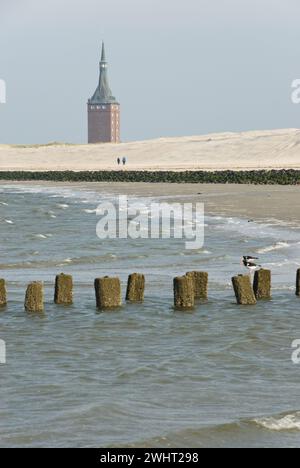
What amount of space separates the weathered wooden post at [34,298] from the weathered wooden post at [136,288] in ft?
6.07

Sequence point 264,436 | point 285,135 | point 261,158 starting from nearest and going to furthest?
point 264,436 < point 261,158 < point 285,135

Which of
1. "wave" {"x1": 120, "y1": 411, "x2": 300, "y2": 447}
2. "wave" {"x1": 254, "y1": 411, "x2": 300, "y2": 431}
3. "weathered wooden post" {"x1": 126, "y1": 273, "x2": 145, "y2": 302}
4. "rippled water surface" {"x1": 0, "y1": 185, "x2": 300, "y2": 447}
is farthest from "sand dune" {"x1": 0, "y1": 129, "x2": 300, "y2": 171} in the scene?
"wave" {"x1": 120, "y1": 411, "x2": 300, "y2": 447}

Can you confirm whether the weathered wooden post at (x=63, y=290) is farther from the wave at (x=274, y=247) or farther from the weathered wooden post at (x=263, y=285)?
the wave at (x=274, y=247)

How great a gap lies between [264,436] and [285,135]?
15590 centimetres

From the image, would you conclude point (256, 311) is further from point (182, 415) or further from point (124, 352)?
point (182, 415)

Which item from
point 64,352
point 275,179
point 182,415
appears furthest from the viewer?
point 275,179

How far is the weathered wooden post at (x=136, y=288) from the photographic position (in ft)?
67.4

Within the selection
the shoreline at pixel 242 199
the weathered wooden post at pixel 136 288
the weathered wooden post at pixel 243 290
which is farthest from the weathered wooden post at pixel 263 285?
the shoreline at pixel 242 199

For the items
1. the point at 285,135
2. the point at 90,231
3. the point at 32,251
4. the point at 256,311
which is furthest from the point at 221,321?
the point at 285,135

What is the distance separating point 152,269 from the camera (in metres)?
26.2

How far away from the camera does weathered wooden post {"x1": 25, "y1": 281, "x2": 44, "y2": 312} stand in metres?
19.4

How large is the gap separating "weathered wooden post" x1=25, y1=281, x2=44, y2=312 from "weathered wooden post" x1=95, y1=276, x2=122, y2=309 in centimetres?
102

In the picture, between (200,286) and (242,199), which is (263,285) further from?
(242,199)

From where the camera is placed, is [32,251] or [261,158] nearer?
[32,251]
